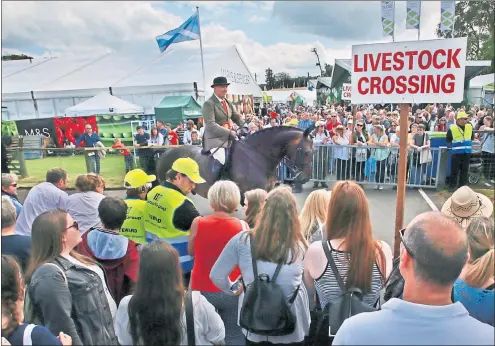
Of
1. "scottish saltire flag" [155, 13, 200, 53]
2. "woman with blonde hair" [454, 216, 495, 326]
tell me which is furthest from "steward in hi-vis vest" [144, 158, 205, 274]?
"scottish saltire flag" [155, 13, 200, 53]

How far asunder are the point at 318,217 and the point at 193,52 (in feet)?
54.9

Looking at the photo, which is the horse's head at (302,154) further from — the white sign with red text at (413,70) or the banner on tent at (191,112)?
the banner on tent at (191,112)

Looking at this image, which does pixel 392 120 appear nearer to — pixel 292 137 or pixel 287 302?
pixel 292 137

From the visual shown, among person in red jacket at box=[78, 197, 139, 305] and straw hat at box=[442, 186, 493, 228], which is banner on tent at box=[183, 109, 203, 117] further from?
straw hat at box=[442, 186, 493, 228]

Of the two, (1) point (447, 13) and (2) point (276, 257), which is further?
(1) point (447, 13)

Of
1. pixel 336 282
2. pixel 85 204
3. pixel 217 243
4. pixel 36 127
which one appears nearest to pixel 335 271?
pixel 336 282

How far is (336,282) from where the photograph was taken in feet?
7.30

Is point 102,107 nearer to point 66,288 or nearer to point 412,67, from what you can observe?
point 412,67

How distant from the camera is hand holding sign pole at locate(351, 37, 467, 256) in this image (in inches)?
123

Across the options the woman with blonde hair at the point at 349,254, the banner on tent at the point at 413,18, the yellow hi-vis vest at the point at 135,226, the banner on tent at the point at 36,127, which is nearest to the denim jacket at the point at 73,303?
the yellow hi-vis vest at the point at 135,226

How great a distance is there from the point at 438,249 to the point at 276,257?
1.10m

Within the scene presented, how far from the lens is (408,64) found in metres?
3.20

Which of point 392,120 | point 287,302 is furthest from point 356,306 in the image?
point 392,120

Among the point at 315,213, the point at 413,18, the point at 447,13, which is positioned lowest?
the point at 315,213
